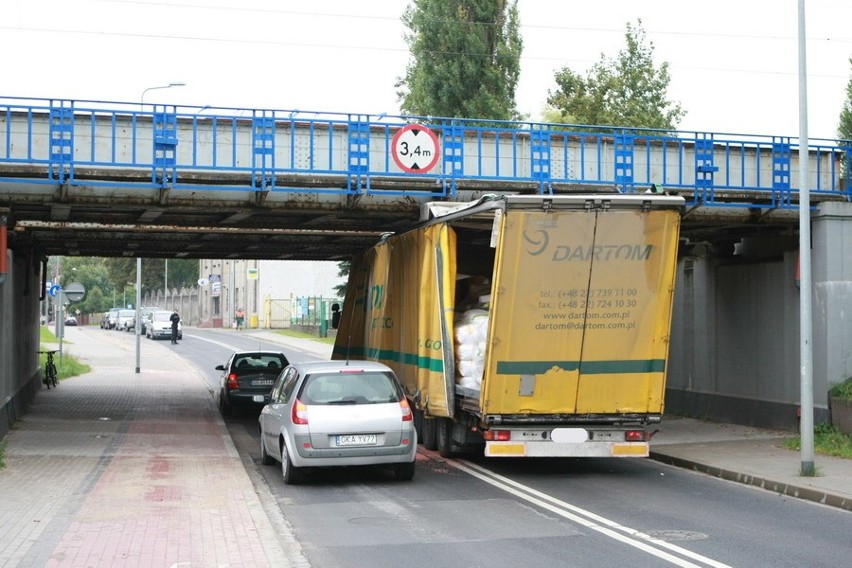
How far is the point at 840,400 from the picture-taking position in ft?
56.2

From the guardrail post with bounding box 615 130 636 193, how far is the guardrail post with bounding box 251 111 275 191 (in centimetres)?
597

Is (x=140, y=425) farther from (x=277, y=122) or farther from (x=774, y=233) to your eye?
(x=774, y=233)

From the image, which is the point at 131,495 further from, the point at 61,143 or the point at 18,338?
the point at 18,338

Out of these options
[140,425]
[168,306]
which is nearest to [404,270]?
[140,425]

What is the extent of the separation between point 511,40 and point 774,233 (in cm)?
2165

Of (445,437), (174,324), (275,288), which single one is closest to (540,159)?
(445,437)

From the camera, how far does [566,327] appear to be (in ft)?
44.0

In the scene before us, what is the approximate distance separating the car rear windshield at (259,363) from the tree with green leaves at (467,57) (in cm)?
1705

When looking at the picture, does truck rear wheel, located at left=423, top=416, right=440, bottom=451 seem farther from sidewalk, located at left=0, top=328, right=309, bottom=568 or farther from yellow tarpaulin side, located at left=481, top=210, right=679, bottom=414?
yellow tarpaulin side, located at left=481, top=210, right=679, bottom=414

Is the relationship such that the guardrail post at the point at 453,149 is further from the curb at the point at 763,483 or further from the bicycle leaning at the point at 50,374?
the bicycle leaning at the point at 50,374

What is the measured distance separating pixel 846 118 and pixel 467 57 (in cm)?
2100

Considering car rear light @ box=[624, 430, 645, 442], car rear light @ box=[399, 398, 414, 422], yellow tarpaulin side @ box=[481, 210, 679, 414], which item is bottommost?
car rear light @ box=[624, 430, 645, 442]

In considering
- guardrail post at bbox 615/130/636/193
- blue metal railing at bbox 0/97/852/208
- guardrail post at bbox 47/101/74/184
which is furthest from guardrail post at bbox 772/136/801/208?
guardrail post at bbox 47/101/74/184

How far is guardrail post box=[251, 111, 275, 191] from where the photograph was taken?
1702 centimetres
